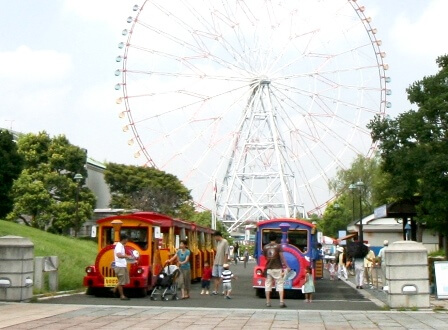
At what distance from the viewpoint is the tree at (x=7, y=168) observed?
56.3 m

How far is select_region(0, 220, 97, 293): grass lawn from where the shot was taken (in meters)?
28.2

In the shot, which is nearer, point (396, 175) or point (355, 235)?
point (396, 175)

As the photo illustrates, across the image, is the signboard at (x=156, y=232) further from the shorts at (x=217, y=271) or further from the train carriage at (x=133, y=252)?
the shorts at (x=217, y=271)

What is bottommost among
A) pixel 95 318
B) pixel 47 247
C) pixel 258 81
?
pixel 95 318

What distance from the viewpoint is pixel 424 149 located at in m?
30.3

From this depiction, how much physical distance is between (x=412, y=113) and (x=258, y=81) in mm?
20289

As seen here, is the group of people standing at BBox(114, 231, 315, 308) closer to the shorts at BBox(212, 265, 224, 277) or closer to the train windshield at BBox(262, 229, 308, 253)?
the shorts at BBox(212, 265, 224, 277)

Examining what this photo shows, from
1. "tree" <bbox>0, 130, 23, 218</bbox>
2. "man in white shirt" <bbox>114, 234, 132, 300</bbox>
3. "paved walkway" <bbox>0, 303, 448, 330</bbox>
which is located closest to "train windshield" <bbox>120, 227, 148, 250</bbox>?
"man in white shirt" <bbox>114, 234, 132, 300</bbox>

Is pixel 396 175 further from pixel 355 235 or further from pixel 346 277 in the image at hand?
pixel 355 235

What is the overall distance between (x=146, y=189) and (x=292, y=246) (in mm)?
58768

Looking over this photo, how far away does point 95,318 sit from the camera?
55.5ft

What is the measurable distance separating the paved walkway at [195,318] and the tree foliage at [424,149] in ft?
35.4

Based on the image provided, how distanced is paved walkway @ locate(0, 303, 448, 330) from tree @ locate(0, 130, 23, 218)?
37582mm

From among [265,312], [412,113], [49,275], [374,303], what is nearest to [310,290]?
[374,303]
